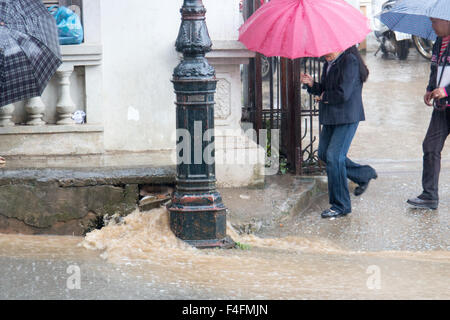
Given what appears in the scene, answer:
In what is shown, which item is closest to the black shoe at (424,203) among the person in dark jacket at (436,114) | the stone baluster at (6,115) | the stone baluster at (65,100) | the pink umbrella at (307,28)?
the person in dark jacket at (436,114)

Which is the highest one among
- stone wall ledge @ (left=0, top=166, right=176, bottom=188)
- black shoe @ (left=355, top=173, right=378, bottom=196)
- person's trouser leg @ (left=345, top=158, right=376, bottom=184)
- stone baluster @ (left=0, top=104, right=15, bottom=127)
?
stone baluster @ (left=0, top=104, right=15, bottom=127)

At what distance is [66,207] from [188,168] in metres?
1.20

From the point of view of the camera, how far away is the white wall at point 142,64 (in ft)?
23.3

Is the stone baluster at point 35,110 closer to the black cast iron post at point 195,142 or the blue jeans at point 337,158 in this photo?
the black cast iron post at point 195,142

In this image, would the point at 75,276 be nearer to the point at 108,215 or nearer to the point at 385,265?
the point at 108,215

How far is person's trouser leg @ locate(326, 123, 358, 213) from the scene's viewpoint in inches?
257

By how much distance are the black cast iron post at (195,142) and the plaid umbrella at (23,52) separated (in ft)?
3.53

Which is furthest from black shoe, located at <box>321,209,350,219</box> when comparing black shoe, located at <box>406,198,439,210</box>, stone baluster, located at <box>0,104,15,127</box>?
stone baluster, located at <box>0,104,15,127</box>

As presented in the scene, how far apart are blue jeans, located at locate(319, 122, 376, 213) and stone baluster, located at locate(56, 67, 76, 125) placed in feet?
7.42

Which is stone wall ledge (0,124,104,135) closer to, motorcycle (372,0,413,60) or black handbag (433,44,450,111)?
black handbag (433,44,450,111)

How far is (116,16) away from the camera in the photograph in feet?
23.3

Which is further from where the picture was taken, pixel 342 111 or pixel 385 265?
pixel 342 111

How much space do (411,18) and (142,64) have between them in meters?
2.43
